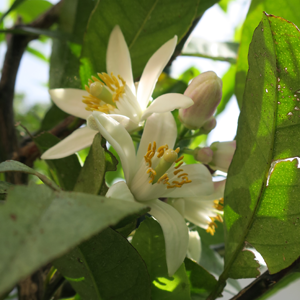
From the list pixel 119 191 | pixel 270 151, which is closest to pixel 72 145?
pixel 119 191

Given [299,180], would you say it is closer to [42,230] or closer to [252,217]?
[252,217]

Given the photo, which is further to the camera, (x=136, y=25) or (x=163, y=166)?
(x=136, y=25)

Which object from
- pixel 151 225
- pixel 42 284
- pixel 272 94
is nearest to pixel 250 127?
pixel 272 94

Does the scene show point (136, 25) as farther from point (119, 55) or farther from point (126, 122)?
point (126, 122)

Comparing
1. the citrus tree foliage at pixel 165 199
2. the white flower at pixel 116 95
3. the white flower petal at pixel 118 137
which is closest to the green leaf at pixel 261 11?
the citrus tree foliage at pixel 165 199

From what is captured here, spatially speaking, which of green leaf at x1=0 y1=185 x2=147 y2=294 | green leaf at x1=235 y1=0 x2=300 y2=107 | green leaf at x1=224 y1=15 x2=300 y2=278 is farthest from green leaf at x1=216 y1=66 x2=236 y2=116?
green leaf at x1=0 y1=185 x2=147 y2=294

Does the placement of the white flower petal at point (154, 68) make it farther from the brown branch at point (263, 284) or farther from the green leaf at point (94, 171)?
the brown branch at point (263, 284)
